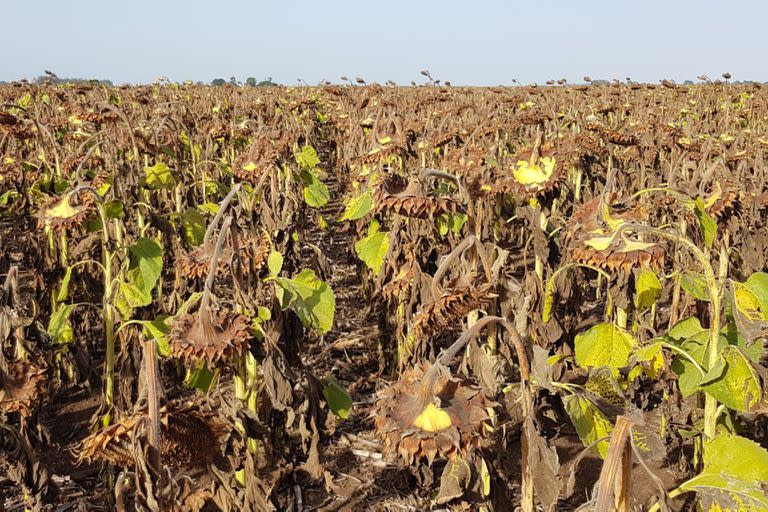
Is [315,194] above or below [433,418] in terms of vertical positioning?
above

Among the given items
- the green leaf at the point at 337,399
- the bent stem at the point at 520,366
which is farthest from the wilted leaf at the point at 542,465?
the green leaf at the point at 337,399

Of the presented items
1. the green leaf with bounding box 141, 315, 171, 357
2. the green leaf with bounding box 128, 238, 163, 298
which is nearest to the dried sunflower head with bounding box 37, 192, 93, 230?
the green leaf with bounding box 128, 238, 163, 298

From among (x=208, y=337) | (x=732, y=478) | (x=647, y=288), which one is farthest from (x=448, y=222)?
(x=732, y=478)

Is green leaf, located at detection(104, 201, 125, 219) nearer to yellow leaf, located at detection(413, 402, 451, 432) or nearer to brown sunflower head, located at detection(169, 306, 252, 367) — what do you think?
brown sunflower head, located at detection(169, 306, 252, 367)

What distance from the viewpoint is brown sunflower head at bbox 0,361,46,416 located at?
6.99ft

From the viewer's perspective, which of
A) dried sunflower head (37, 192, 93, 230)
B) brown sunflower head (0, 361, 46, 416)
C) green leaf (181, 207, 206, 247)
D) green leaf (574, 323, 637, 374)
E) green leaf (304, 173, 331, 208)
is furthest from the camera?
green leaf (304, 173, 331, 208)

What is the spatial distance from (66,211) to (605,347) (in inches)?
87.7

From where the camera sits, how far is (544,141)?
3.46 metres

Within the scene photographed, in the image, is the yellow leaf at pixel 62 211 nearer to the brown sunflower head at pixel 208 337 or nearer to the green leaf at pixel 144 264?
the green leaf at pixel 144 264

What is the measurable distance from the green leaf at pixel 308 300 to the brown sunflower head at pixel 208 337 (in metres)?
0.62

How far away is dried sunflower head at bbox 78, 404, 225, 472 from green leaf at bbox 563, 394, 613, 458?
926mm

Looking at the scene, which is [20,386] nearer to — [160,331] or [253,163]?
[160,331]

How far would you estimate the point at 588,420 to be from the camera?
1807 mm

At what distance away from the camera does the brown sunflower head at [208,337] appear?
1853 mm
